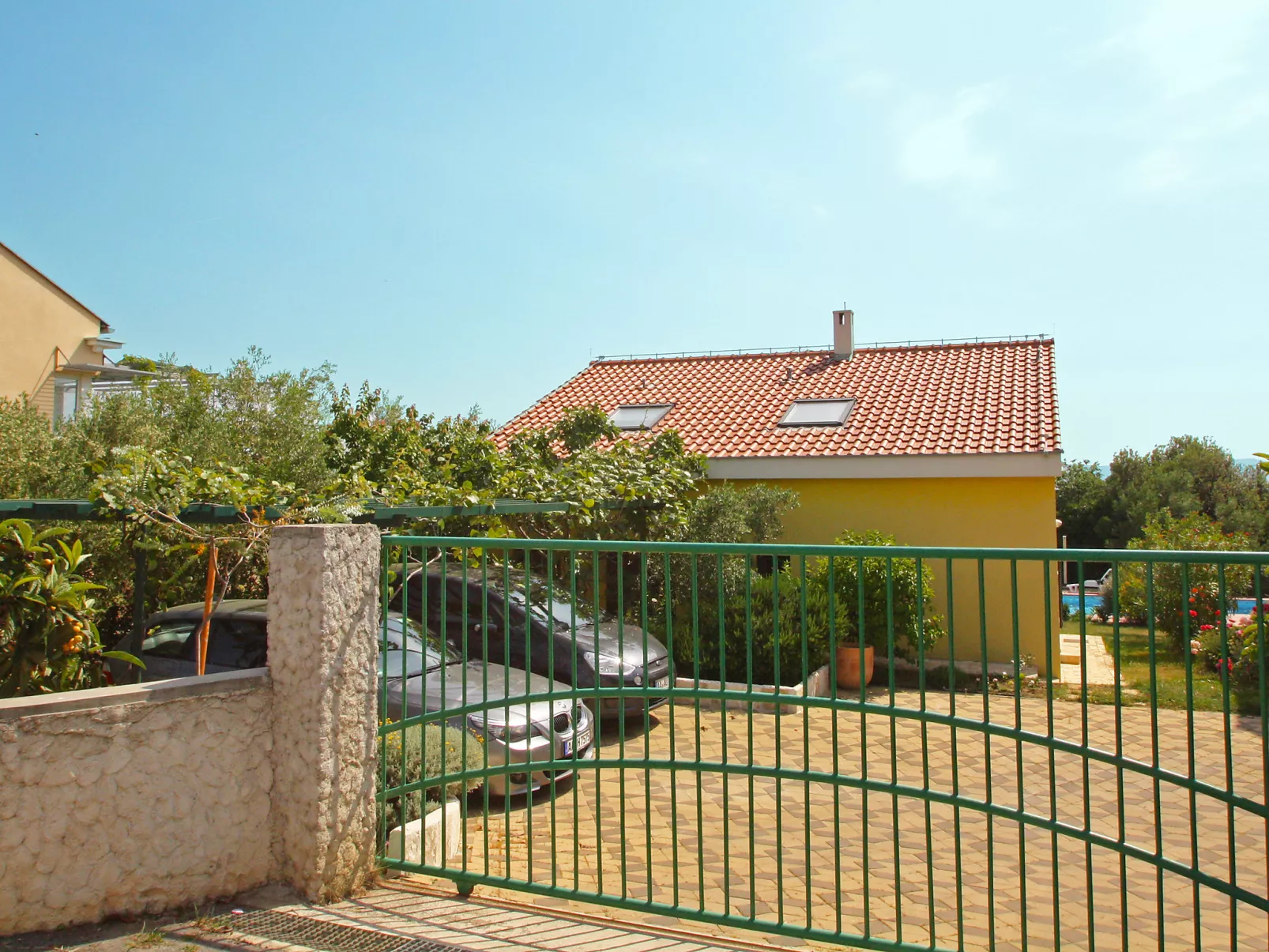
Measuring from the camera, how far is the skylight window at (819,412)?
666 inches

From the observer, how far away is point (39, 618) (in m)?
4.64

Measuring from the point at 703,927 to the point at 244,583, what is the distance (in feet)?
24.0

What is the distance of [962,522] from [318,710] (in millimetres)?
12321

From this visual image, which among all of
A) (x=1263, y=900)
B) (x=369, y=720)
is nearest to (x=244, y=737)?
(x=369, y=720)

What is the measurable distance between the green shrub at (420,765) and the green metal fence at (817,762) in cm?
2

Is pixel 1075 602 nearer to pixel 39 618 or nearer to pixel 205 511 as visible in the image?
pixel 205 511

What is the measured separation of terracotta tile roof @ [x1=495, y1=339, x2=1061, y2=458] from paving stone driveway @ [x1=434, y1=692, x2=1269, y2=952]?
673 cm

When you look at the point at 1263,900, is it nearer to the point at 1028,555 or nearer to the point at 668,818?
the point at 1028,555

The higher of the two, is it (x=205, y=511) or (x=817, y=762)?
(x=205, y=511)

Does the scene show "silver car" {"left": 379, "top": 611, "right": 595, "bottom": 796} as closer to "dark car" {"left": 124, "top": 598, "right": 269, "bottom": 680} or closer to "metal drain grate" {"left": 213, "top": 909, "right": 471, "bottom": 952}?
"dark car" {"left": 124, "top": 598, "right": 269, "bottom": 680}

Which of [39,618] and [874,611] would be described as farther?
[874,611]

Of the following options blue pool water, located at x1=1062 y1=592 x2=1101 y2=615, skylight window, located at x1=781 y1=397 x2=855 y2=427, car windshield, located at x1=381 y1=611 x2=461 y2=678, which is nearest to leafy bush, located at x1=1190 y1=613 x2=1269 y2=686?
blue pool water, located at x1=1062 y1=592 x2=1101 y2=615

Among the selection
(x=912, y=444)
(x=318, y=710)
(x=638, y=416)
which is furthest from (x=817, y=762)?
(x=638, y=416)

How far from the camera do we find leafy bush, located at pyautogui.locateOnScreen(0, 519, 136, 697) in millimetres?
4602
